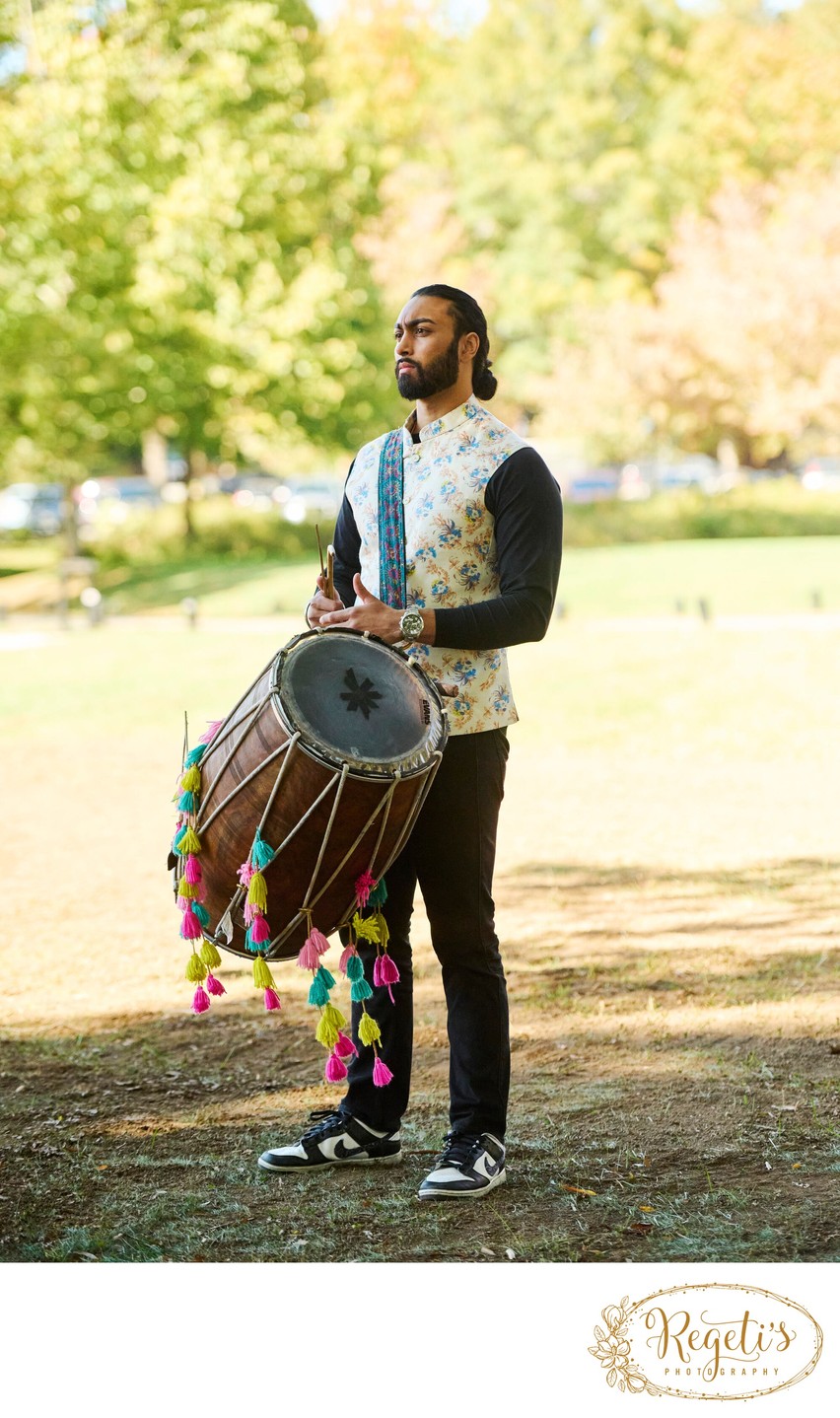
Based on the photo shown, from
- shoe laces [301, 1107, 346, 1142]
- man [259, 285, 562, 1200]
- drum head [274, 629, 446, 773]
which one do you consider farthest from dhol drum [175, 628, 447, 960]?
shoe laces [301, 1107, 346, 1142]

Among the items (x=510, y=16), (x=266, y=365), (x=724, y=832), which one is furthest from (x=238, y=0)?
(x=724, y=832)

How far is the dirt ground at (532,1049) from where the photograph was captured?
299 cm

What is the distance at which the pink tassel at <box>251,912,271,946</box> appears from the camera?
2.80m

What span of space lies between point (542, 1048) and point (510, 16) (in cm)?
2501

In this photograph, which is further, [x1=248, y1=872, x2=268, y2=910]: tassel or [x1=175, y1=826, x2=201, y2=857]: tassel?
[x1=175, y1=826, x2=201, y2=857]: tassel

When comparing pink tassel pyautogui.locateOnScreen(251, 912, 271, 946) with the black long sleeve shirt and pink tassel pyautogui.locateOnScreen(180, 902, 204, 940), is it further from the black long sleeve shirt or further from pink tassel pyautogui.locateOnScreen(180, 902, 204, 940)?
the black long sleeve shirt

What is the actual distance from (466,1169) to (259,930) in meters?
0.66

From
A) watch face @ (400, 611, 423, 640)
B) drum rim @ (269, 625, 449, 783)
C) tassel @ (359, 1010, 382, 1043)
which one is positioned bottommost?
tassel @ (359, 1010, 382, 1043)

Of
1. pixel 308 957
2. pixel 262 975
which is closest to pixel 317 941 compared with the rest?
pixel 308 957

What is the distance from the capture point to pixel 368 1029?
299cm

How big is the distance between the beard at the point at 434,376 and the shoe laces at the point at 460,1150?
1.46 metres

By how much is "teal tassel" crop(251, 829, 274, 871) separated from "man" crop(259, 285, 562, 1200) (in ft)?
1.19

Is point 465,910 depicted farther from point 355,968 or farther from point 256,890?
point 256,890
